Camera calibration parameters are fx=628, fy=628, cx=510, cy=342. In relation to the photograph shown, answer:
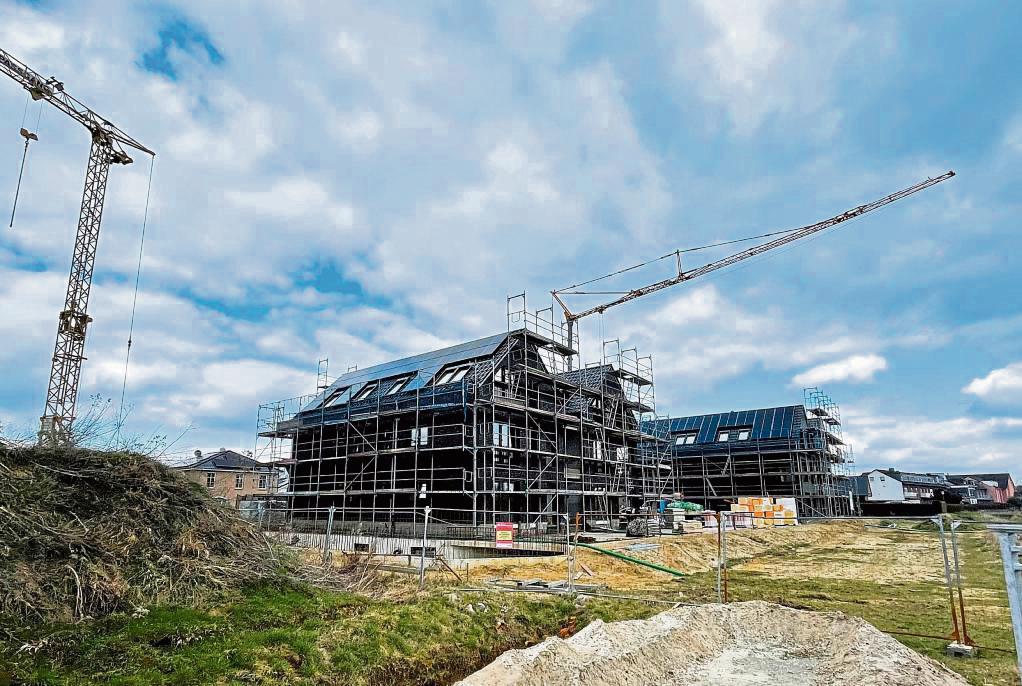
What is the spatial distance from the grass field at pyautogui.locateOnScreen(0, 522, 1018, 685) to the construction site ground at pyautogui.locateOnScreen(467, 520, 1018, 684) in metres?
0.06

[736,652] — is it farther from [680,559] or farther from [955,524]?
[680,559]

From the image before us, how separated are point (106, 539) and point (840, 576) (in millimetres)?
19053

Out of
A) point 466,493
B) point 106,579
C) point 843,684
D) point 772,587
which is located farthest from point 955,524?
point 466,493

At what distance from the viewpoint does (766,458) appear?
4931 cm

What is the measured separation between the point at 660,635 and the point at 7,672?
28.7 feet

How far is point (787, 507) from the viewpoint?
3772cm

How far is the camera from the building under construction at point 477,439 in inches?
1102

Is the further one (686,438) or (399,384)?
(686,438)

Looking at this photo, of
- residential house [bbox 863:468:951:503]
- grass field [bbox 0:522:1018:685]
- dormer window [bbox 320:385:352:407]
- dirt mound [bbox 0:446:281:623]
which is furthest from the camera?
residential house [bbox 863:468:951:503]

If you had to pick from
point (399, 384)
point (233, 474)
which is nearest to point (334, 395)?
point (399, 384)

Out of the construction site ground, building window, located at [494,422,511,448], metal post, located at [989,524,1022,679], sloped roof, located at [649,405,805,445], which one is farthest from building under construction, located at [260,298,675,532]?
metal post, located at [989,524,1022,679]

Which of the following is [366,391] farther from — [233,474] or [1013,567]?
[1013,567]

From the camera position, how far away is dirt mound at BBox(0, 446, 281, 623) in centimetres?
826

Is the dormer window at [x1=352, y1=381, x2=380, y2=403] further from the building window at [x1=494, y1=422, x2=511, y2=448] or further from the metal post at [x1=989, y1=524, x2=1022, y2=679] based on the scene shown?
the metal post at [x1=989, y1=524, x2=1022, y2=679]
